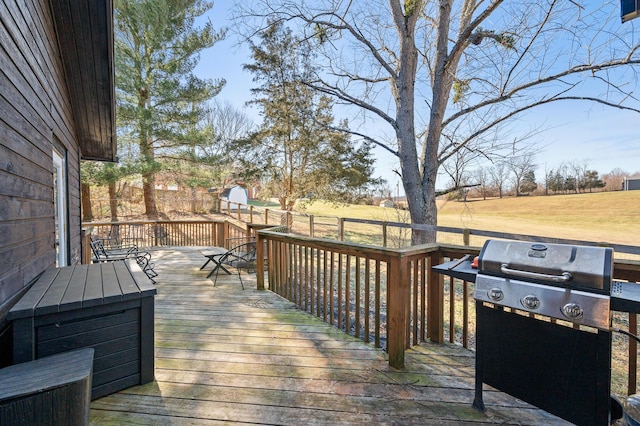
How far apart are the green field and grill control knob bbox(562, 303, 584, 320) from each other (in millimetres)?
9944

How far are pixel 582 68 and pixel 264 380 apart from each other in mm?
6994

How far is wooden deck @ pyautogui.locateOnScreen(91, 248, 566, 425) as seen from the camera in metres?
1.76

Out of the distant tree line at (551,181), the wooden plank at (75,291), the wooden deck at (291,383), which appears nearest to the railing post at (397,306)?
the wooden deck at (291,383)

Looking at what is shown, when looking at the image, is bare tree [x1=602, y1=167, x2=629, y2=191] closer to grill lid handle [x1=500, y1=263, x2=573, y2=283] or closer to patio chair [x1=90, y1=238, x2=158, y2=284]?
grill lid handle [x1=500, y1=263, x2=573, y2=283]

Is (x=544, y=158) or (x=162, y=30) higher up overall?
(x=162, y=30)

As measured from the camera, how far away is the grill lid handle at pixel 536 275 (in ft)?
4.57

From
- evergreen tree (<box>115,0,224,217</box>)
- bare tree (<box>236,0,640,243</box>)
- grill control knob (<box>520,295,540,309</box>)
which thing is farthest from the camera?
evergreen tree (<box>115,0,224,217</box>)

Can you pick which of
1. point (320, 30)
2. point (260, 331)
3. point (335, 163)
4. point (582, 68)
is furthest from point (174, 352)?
point (335, 163)

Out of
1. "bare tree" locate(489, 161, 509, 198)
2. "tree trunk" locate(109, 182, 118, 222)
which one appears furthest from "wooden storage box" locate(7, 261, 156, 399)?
"tree trunk" locate(109, 182, 118, 222)

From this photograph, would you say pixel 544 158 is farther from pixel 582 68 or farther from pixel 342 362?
pixel 342 362

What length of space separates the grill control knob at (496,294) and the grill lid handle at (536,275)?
11cm

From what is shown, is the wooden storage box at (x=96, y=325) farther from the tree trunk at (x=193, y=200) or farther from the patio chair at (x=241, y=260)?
the tree trunk at (x=193, y=200)

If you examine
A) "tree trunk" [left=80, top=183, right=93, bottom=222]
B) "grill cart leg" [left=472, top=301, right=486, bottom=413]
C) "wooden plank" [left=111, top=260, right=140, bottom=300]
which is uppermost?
"tree trunk" [left=80, top=183, right=93, bottom=222]

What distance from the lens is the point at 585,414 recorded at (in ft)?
4.80
